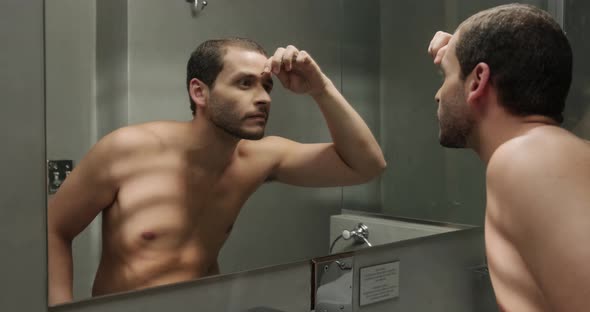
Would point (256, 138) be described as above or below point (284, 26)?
below

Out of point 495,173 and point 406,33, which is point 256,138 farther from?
point 406,33

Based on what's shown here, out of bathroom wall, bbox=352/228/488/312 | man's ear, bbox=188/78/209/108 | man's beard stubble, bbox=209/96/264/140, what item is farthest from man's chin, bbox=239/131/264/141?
bathroom wall, bbox=352/228/488/312

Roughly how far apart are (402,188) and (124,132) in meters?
0.71

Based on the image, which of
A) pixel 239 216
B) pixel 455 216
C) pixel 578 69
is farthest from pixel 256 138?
pixel 578 69

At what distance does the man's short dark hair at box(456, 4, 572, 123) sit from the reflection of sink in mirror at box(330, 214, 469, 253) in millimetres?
406

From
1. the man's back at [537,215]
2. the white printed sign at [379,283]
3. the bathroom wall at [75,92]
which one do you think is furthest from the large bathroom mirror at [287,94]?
the man's back at [537,215]

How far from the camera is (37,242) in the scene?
78 centimetres

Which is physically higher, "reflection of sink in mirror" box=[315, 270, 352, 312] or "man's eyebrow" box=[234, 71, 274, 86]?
"man's eyebrow" box=[234, 71, 274, 86]

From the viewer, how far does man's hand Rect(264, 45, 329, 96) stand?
1080 mm

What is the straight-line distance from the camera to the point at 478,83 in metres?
1.00

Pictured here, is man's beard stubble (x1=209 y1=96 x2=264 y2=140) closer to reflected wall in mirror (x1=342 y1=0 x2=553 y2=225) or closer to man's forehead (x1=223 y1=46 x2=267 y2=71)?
man's forehead (x1=223 y1=46 x2=267 y2=71)

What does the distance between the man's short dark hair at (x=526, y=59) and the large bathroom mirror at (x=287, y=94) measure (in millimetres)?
335

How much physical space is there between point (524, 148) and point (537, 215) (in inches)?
4.4

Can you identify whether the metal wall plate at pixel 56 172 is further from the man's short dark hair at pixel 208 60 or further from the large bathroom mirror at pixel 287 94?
the man's short dark hair at pixel 208 60
